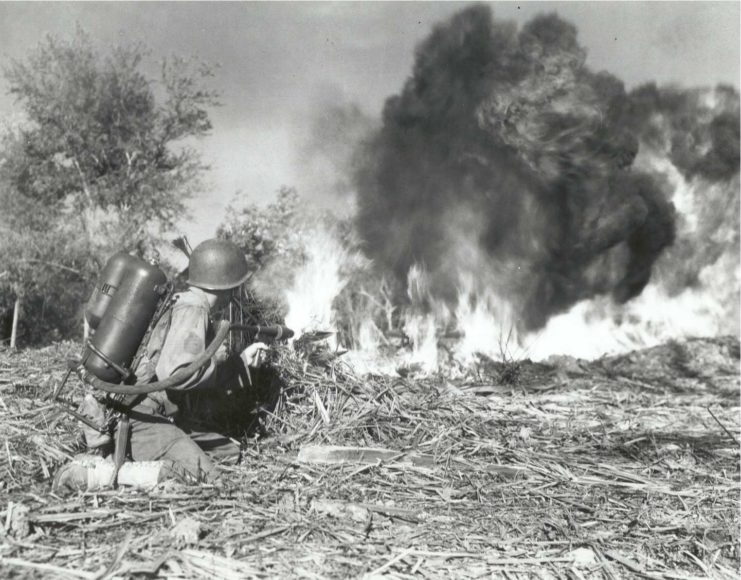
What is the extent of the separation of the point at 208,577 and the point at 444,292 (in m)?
8.57

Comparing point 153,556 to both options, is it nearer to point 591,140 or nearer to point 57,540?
point 57,540

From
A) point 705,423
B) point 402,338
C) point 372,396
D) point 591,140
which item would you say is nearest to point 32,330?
point 402,338

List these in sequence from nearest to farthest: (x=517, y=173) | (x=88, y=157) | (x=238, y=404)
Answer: (x=238, y=404) → (x=517, y=173) → (x=88, y=157)

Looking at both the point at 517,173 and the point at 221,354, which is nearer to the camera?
the point at 221,354

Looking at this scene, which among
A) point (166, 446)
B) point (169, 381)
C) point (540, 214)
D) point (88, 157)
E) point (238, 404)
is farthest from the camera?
point (88, 157)

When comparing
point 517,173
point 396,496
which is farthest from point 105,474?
point 517,173

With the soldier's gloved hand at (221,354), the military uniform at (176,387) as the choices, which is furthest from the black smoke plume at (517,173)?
the military uniform at (176,387)

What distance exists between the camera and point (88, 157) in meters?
20.0

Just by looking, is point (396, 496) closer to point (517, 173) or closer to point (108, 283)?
point (108, 283)

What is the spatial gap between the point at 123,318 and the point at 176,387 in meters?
0.49

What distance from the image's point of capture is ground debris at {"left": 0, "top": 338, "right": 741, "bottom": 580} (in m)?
3.05

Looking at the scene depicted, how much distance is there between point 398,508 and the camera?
371 centimetres

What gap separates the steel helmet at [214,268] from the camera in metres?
4.39

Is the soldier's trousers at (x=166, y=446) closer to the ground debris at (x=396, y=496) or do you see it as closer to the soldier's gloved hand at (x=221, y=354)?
the ground debris at (x=396, y=496)
